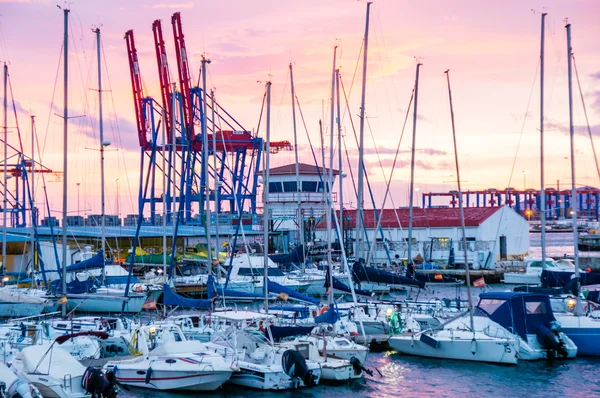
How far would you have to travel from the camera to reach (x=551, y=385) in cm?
2162

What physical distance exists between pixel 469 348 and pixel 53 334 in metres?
12.1

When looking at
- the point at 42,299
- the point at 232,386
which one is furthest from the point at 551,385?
the point at 42,299

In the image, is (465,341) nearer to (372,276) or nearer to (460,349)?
(460,349)

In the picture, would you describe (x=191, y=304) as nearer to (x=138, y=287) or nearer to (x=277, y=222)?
(x=138, y=287)

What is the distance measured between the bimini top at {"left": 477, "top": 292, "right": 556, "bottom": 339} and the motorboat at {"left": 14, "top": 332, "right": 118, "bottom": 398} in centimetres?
1235

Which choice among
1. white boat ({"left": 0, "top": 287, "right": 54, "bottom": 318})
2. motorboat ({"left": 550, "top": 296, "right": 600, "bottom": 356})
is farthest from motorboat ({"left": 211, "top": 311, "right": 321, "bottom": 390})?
white boat ({"left": 0, "top": 287, "right": 54, "bottom": 318})

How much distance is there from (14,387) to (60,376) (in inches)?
64.3

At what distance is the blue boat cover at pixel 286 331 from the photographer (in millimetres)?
22312

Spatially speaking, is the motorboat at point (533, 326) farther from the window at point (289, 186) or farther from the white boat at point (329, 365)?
the window at point (289, 186)

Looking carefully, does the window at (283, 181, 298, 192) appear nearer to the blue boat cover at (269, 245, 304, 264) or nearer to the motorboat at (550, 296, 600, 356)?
the blue boat cover at (269, 245, 304, 264)

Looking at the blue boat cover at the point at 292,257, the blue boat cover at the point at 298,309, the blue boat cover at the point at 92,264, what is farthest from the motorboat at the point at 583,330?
the blue boat cover at the point at 292,257

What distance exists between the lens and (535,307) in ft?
82.0

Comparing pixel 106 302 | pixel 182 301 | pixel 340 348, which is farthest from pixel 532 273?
pixel 340 348

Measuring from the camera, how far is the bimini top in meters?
24.8
